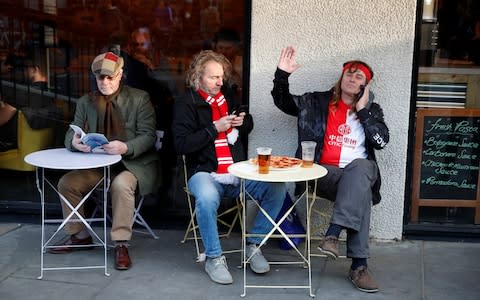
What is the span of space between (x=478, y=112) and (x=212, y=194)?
2185mm

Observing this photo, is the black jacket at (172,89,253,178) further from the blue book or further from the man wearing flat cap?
the blue book

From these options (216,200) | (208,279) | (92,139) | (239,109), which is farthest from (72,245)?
(239,109)

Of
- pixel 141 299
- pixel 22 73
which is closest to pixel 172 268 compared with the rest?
pixel 141 299

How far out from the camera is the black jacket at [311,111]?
14.8 ft

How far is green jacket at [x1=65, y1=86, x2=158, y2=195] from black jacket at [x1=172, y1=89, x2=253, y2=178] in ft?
0.99

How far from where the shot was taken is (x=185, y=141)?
179 inches

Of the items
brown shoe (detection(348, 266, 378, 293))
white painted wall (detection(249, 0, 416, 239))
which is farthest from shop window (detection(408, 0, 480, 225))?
brown shoe (detection(348, 266, 378, 293))

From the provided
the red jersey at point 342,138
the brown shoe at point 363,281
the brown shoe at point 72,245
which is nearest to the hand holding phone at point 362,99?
the red jersey at point 342,138

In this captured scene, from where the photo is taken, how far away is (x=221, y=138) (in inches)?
184

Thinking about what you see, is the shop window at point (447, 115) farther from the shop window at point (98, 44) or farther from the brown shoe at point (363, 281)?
the shop window at point (98, 44)

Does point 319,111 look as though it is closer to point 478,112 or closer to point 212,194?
point 212,194

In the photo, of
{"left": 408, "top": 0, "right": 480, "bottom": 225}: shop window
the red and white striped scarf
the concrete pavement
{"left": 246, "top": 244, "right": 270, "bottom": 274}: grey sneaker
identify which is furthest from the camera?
{"left": 408, "top": 0, "right": 480, "bottom": 225}: shop window

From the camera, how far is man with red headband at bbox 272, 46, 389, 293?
13.6 ft

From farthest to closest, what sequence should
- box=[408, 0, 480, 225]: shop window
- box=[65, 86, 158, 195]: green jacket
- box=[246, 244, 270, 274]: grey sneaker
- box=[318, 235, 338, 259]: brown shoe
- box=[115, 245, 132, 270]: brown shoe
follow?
box=[408, 0, 480, 225]: shop window
box=[65, 86, 158, 195]: green jacket
box=[115, 245, 132, 270]: brown shoe
box=[246, 244, 270, 274]: grey sneaker
box=[318, 235, 338, 259]: brown shoe
